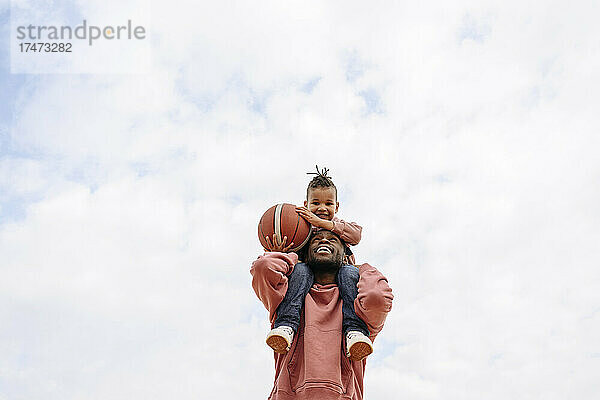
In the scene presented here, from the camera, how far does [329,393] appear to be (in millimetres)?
5980

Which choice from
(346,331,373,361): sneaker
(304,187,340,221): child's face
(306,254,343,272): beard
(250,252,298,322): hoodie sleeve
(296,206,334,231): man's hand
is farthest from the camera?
→ (304,187,340,221): child's face

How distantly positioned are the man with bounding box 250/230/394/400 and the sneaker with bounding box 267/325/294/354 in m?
0.23

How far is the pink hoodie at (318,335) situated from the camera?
19.9 feet

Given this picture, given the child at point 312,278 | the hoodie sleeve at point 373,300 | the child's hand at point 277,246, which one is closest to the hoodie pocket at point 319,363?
the child at point 312,278

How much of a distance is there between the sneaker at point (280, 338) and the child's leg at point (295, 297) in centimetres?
9

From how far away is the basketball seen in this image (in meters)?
6.74

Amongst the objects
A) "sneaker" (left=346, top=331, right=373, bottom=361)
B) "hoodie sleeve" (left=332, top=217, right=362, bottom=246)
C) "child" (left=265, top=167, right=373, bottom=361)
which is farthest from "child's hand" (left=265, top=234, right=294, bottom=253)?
"sneaker" (left=346, top=331, right=373, bottom=361)

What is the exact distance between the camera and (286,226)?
6734mm

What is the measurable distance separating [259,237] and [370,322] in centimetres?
149

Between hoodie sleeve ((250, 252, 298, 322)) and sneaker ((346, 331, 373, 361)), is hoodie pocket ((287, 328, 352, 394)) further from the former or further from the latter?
hoodie sleeve ((250, 252, 298, 322))

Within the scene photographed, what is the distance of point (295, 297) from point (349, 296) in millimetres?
525

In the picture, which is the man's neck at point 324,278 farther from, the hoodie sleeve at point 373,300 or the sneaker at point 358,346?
the sneaker at point 358,346

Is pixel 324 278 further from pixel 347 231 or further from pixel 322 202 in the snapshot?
pixel 322 202

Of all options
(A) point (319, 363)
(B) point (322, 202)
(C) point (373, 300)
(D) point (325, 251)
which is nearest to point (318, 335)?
(A) point (319, 363)
